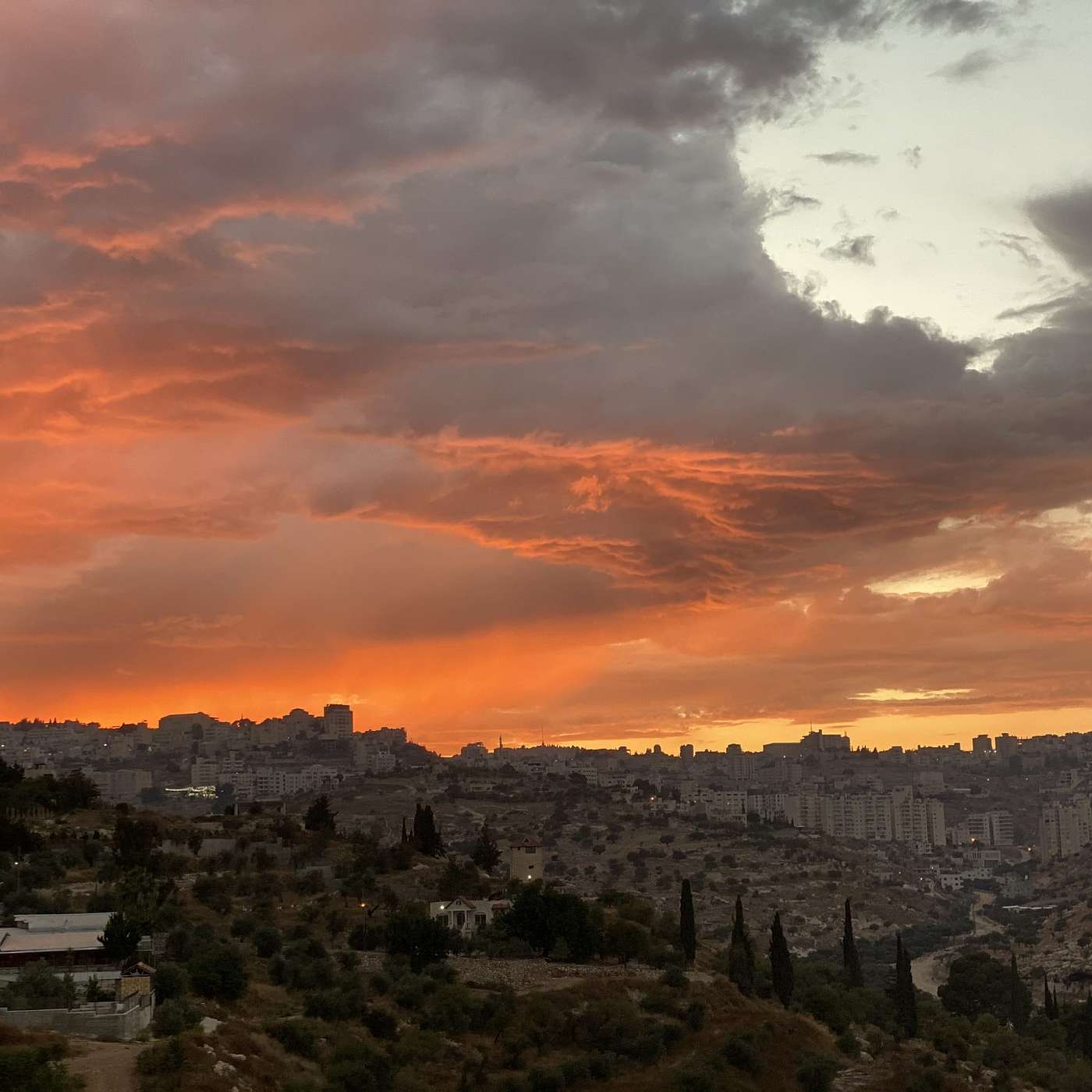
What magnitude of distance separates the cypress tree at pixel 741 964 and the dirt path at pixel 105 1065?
34.2m

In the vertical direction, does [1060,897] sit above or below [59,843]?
below

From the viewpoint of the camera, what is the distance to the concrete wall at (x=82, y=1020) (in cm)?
4081

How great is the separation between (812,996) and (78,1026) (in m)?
38.1

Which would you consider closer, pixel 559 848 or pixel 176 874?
pixel 176 874

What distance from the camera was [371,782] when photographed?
199375 millimetres

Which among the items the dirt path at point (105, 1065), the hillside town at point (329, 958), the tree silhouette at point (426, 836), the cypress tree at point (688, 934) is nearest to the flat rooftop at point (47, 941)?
the hillside town at point (329, 958)

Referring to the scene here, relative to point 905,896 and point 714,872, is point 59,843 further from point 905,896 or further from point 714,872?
point 905,896

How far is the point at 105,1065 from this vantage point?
1463 inches

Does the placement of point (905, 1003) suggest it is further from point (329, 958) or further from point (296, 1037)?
point (296, 1037)

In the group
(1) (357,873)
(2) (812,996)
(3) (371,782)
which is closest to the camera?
(2) (812,996)

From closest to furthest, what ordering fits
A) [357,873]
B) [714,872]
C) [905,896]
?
[357,873] < [714,872] < [905,896]

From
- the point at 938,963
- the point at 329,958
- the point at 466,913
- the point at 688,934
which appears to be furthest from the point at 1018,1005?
the point at 938,963

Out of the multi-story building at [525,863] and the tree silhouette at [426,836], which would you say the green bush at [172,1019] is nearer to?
the tree silhouette at [426,836]

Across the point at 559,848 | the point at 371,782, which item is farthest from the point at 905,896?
the point at 371,782
